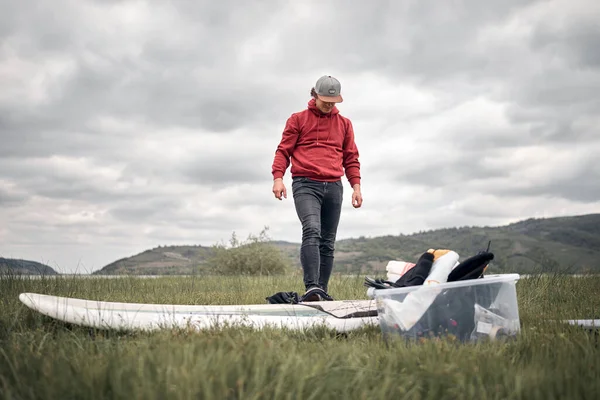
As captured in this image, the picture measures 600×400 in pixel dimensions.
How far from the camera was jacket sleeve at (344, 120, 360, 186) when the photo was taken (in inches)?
222

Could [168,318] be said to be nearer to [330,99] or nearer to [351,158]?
[330,99]

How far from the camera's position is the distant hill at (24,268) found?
5.50 meters

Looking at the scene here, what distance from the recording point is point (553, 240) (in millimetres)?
38219

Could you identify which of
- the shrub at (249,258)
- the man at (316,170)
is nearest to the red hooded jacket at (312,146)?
the man at (316,170)

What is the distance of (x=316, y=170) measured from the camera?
16.9ft

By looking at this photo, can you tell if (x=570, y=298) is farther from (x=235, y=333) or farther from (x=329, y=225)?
(x=235, y=333)

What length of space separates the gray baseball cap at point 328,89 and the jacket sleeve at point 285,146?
0.41 m

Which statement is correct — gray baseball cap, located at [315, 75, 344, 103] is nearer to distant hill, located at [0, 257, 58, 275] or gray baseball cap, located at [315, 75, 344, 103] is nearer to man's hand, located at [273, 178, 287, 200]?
man's hand, located at [273, 178, 287, 200]

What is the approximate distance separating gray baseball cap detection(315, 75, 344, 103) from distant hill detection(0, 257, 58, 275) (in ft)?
11.4

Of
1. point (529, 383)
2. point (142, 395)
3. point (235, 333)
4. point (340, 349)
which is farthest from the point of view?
point (235, 333)

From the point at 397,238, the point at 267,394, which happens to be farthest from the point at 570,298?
the point at 397,238

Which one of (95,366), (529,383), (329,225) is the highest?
(329,225)

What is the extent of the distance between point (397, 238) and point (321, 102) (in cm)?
2483

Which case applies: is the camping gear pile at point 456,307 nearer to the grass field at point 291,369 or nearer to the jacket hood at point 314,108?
the grass field at point 291,369
